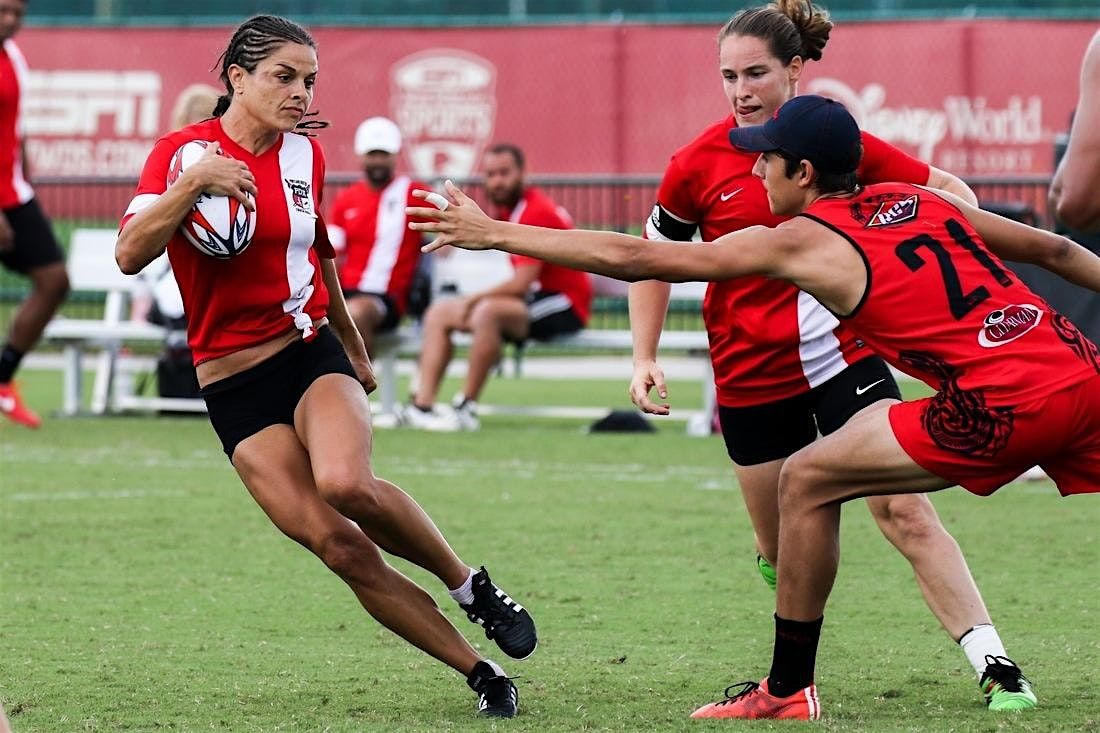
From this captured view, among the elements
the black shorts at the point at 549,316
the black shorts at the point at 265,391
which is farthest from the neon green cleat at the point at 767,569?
the black shorts at the point at 549,316

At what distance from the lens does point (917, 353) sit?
495 cm

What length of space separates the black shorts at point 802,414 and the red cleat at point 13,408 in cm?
774

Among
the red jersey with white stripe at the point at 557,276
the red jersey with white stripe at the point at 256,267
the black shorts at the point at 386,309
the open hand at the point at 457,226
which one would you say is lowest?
the black shorts at the point at 386,309

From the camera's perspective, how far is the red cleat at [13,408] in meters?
12.7

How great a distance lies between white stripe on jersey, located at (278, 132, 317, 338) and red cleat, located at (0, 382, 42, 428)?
7.40 meters

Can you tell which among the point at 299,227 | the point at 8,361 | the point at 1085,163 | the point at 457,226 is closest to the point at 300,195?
the point at 299,227

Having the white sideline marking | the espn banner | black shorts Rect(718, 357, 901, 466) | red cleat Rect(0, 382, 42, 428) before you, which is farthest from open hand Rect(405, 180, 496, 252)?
the espn banner

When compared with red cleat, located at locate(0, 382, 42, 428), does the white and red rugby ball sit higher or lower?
higher

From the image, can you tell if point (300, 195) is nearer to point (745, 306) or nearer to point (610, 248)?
point (610, 248)

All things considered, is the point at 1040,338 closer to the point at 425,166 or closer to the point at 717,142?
the point at 717,142

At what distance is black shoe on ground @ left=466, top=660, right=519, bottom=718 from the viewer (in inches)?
211

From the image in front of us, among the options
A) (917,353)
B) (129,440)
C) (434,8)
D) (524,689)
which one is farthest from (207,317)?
(434,8)

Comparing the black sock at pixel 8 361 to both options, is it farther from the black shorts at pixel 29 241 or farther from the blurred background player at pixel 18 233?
the black shorts at pixel 29 241

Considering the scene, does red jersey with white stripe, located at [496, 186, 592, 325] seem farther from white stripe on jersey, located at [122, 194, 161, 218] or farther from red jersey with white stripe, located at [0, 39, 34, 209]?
white stripe on jersey, located at [122, 194, 161, 218]
